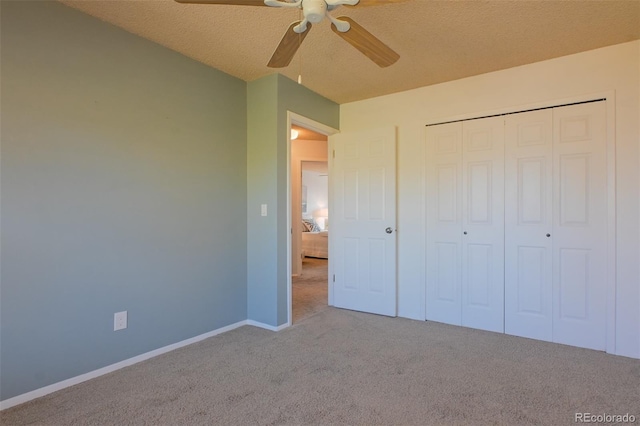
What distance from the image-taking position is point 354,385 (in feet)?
6.96

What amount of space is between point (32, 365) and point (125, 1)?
221cm

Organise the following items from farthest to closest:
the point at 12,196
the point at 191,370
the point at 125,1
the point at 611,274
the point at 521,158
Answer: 1. the point at 521,158
2. the point at 611,274
3. the point at 191,370
4. the point at 125,1
5. the point at 12,196

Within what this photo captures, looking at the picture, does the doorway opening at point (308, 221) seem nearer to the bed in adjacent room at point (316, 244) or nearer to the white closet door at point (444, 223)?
the bed in adjacent room at point (316, 244)

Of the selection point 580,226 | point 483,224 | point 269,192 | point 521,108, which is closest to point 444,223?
point 483,224

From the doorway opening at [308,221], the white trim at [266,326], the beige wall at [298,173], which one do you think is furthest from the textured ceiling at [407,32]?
the beige wall at [298,173]

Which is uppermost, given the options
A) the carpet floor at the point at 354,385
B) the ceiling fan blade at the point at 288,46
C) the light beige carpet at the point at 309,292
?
the ceiling fan blade at the point at 288,46

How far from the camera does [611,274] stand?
259 cm

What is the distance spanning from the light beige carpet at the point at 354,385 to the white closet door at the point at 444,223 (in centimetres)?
46

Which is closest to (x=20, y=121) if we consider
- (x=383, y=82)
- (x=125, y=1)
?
(x=125, y=1)

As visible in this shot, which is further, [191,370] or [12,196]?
[191,370]

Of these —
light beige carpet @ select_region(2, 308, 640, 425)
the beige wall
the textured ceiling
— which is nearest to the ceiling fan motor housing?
the textured ceiling

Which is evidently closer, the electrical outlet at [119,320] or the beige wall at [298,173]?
the electrical outlet at [119,320]

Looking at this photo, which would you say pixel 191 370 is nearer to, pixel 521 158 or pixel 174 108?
pixel 174 108

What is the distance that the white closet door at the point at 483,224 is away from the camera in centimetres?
305
